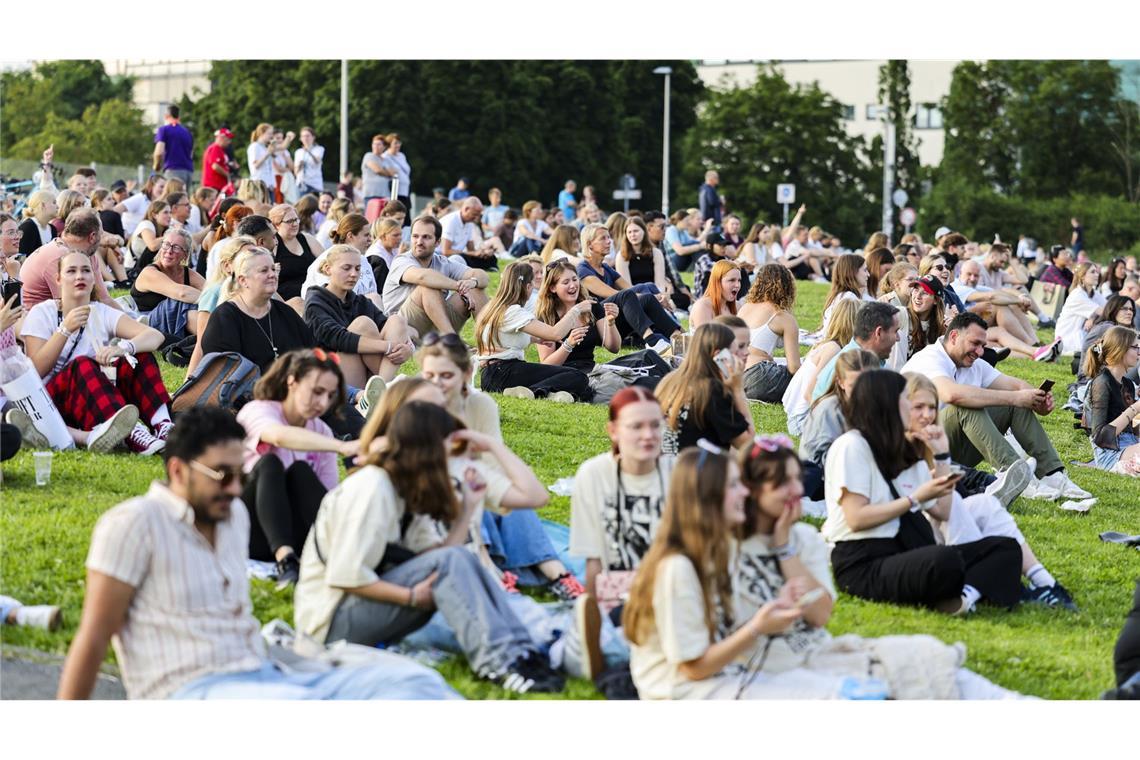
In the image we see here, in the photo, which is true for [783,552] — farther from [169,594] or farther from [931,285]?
[931,285]

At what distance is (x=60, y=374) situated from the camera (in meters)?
10.1

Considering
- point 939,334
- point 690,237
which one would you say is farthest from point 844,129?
point 939,334

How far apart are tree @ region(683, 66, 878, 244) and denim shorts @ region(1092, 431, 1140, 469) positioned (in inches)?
2237

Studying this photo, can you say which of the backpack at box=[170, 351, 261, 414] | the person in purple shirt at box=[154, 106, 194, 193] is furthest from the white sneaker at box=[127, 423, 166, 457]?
the person in purple shirt at box=[154, 106, 194, 193]

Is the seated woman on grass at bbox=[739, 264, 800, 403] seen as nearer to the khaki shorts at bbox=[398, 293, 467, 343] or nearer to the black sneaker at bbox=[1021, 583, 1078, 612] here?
the khaki shorts at bbox=[398, 293, 467, 343]

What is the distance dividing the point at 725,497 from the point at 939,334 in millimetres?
8415

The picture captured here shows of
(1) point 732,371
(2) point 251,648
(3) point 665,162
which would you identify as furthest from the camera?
(3) point 665,162

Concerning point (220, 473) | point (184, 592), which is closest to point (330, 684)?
point (184, 592)

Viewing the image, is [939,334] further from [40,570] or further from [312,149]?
[312,149]

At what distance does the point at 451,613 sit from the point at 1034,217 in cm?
6258

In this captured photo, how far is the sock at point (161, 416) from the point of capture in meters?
10.3

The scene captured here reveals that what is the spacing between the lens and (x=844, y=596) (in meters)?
8.27

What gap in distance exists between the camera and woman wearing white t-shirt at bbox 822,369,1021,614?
7.84 metres

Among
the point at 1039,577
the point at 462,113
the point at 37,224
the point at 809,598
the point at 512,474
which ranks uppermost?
the point at 462,113
